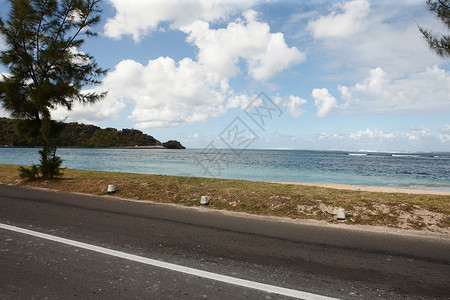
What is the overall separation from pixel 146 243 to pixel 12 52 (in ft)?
41.2

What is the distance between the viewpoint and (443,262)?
4.42 m

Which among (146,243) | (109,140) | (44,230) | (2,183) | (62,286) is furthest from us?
(109,140)

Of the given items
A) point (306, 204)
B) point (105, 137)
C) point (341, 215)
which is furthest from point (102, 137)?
point (341, 215)

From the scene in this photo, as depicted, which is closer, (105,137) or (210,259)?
(210,259)

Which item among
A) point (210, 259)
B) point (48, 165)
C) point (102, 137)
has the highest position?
point (102, 137)

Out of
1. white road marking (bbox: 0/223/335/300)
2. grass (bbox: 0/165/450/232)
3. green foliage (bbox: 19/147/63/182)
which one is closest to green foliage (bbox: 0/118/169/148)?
green foliage (bbox: 19/147/63/182)

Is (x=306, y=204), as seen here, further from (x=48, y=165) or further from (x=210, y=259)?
(x=48, y=165)

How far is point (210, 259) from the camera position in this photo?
4.31 meters

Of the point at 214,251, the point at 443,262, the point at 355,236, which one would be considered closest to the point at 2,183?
the point at 214,251

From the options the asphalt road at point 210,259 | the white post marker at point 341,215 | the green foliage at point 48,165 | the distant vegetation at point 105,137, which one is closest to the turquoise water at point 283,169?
the green foliage at point 48,165

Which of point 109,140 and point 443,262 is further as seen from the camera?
point 109,140

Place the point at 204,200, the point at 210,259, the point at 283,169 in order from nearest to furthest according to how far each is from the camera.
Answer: the point at 210,259
the point at 204,200
the point at 283,169

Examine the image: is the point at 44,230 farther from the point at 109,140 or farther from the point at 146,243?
the point at 109,140

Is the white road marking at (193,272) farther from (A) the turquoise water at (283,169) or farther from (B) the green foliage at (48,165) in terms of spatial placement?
(A) the turquoise water at (283,169)
